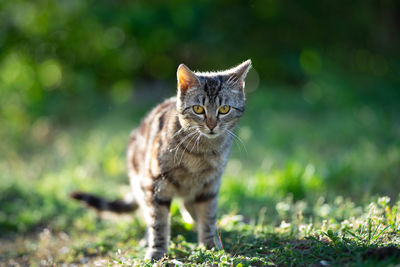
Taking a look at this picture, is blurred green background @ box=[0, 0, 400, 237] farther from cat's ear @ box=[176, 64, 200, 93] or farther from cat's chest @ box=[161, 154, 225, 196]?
cat's ear @ box=[176, 64, 200, 93]

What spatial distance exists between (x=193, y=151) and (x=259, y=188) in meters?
1.49

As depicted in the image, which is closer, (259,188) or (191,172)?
(191,172)

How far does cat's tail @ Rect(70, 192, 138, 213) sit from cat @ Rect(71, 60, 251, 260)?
0.65 m

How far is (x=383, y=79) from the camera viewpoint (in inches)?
300

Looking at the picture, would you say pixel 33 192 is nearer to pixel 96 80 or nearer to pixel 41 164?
pixel 41 164

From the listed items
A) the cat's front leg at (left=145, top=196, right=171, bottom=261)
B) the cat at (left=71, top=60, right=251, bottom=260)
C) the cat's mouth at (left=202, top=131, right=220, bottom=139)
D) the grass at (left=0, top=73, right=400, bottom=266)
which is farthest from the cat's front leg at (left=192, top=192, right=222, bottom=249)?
the cat's mouth at (left=202, top=131, right=220, bottom=139)

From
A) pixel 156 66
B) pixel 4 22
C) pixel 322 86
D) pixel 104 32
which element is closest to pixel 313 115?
pixel 322 86

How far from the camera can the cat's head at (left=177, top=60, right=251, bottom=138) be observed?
3.01 m

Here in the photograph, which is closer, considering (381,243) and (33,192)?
(381,243)

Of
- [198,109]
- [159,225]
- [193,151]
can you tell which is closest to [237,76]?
[198,109]

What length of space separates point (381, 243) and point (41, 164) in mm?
4787

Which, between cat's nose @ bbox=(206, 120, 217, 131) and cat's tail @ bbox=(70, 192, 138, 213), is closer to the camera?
cat's nose @ bbox=(206, 120, 217, 131)

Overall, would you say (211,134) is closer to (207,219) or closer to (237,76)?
(237,76)

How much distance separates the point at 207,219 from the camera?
328cm
